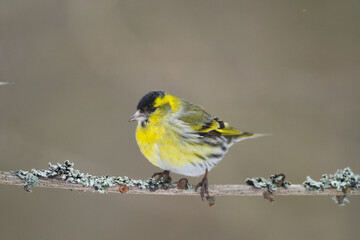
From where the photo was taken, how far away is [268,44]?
9.68ft

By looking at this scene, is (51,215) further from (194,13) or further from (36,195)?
(194,13)

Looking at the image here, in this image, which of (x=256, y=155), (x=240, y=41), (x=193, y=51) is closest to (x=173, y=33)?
(x=193, y=51)

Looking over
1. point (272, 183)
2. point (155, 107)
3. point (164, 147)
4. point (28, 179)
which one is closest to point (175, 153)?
point (164, 147)

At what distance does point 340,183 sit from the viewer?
1637mm

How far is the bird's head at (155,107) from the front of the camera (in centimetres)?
175

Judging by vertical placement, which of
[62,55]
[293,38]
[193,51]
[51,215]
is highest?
[293,38]

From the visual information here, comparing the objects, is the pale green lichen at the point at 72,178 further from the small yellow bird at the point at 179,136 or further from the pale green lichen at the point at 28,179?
the small yellow bird at the point at 179,136

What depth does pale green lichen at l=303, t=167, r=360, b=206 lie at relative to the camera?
1.63 m

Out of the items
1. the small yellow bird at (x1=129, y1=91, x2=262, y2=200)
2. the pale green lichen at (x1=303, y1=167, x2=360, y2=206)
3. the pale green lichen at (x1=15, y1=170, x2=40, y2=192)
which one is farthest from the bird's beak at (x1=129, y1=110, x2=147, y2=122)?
the pale green lichen at (x1=303, y1=167, x2=360, y2=206)

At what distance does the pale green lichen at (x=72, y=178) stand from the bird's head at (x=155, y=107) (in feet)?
0.78

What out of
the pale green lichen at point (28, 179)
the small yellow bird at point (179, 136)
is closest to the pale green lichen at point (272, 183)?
the small yellow bird at point (179, 136)

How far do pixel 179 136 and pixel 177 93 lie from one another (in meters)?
0.75

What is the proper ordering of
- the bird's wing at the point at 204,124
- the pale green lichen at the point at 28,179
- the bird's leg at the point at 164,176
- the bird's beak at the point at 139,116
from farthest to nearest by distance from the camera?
the bird's wing at the point at 204,124 → the bird's leg at the point at 164,176 → the bird's beak at the point at 139,116 → the pale green lichen at the point at 28,179

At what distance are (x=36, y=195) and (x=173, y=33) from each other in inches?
50.2
